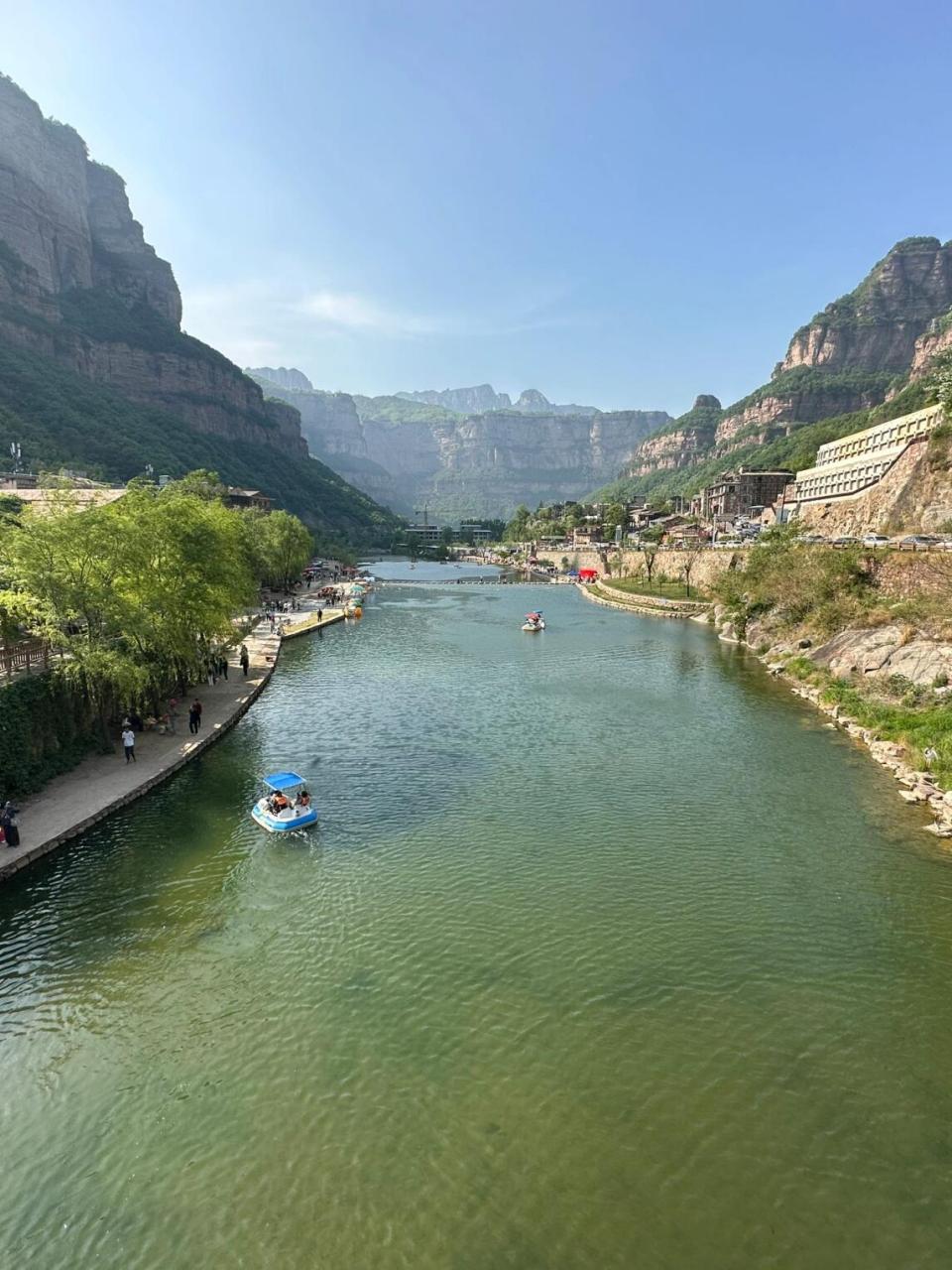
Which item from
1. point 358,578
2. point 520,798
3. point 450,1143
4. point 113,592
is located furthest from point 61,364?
point 450,1143

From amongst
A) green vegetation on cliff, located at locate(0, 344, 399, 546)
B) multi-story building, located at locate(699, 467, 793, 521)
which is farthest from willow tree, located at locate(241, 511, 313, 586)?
multi-story building, located at locate(699, 467, 793, 521)

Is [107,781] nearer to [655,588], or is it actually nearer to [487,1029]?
[487,1029]

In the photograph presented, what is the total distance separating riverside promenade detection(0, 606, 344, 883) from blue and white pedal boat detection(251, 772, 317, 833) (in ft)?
17.7

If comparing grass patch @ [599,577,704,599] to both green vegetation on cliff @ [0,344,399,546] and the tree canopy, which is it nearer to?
the tree canopy

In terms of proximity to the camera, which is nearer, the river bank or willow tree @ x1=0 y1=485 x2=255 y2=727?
the river bank

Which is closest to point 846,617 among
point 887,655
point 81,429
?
point 887,655

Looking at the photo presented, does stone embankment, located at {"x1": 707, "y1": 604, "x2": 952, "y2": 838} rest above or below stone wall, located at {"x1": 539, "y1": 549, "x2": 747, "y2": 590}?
below

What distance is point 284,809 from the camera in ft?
79.5

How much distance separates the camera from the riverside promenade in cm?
2161

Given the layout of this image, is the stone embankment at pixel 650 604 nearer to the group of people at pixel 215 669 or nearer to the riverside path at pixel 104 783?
the group of people at pixel 215 669

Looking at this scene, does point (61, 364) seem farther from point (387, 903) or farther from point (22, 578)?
point (387, 903)

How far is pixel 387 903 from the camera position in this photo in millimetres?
19438

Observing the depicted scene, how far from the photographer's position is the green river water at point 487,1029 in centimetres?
1061

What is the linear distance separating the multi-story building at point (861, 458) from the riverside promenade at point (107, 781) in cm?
7881
